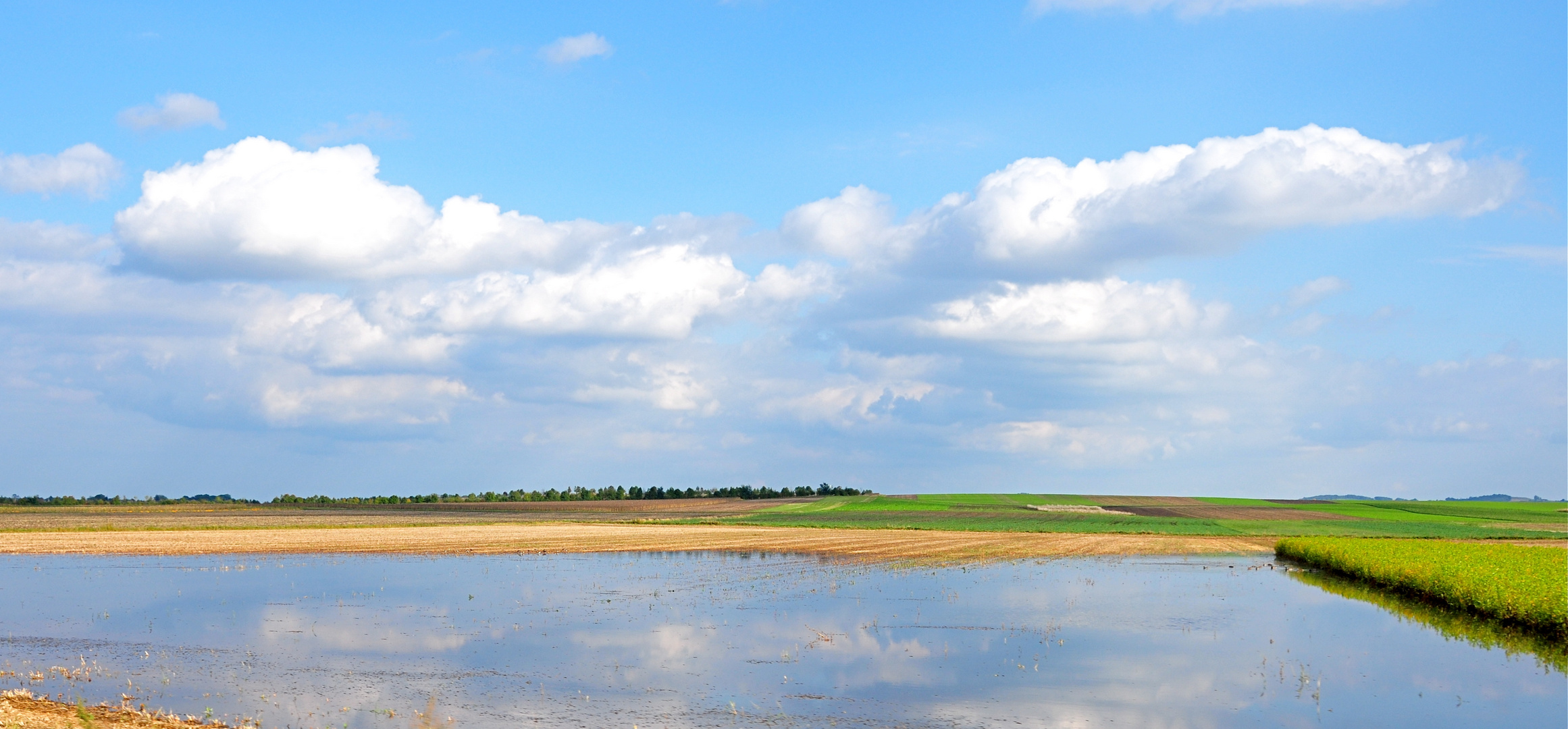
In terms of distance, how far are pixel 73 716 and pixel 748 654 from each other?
13654 mm

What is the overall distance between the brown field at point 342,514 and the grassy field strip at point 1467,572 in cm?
7416

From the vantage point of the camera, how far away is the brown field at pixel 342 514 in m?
98.5

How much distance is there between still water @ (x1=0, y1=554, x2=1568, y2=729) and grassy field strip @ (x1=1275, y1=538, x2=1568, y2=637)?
3.07 meters

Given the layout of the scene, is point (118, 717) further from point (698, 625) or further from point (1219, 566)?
point (1219, 566)

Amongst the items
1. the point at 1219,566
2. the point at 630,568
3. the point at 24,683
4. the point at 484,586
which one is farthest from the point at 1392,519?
the point at 24,683

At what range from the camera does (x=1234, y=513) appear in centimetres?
13825

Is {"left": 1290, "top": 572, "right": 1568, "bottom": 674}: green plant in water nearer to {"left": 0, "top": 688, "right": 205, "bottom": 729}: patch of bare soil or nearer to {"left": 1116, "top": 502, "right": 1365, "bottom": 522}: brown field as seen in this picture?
{"left": 0, "top": 688, "right": 205, "bottom": 729}: patch of bare soil

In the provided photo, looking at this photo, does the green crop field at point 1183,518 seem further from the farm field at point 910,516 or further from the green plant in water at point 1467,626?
the green plant in water at point 1467,626

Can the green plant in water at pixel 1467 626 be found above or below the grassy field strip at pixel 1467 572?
below

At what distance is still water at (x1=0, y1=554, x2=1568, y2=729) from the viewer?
2042cm

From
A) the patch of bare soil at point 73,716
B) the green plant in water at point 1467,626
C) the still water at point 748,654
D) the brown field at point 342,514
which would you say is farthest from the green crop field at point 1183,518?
the patch of bare soil at point 73,716

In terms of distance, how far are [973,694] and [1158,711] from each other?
139 inches

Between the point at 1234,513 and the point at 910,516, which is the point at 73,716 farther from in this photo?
the point at 1234,513

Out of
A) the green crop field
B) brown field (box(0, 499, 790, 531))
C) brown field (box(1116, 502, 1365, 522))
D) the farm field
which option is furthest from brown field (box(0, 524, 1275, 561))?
brown field (box(1116, 502, 1365, 522))
